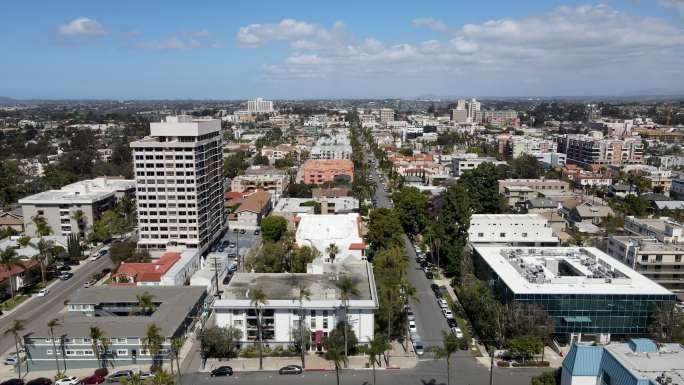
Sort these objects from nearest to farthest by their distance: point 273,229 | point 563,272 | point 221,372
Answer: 1. point 221,372
2. point 563,272
3. point 273,229

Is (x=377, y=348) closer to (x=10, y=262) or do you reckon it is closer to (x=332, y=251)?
(x=332, y=251)

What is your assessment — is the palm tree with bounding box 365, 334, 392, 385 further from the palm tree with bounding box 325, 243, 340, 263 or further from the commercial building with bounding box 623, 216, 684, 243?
the commercial building with bounding box 623, 216, 684, 243

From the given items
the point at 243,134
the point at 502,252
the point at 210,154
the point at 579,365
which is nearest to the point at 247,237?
the point at 210,154

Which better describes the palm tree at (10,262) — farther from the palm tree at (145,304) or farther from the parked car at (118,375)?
the parked car at (118,375)

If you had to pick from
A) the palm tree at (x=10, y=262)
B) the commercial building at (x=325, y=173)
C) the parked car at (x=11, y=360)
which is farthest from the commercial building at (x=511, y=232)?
the palm tree at (x=10, y=262)

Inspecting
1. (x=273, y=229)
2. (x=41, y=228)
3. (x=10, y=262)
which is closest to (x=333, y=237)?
(x=273, y=229)

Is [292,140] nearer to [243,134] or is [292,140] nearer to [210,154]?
[243,134]
